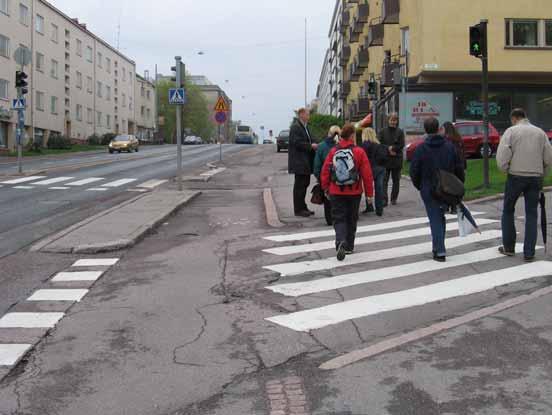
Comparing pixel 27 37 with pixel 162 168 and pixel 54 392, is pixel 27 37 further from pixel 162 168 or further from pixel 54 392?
pixel 54 392

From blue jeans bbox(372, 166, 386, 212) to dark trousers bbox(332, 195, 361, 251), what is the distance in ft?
12.1

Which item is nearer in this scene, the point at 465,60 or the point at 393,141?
the point at 393,141

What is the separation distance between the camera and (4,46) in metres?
47.8

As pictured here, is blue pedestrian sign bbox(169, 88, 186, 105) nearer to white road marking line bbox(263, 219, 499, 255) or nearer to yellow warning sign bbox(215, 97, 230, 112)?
white road marking line bbox(263, 219, 499, 255)

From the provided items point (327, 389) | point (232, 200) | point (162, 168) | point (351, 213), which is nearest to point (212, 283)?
point (351, 213)

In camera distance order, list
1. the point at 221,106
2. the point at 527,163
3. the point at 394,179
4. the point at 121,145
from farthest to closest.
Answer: the point at 121,145, the point at 221,106, the point at 394,179, the point at 527,163

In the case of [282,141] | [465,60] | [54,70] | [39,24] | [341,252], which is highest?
[39,24]

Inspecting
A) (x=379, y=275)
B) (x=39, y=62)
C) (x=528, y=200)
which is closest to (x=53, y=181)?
(x=379, y=275)

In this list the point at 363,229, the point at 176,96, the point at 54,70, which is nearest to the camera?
the point at 363,229

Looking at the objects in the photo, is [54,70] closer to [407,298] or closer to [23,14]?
[23,14]

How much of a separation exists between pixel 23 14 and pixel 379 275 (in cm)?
5062

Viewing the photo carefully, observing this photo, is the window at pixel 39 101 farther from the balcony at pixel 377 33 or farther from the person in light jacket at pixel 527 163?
the person in light jacket at pixel 527 163

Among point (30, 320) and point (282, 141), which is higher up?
point (282, 141)

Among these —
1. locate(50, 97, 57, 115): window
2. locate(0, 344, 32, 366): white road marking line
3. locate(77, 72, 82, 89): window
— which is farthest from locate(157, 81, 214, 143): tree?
locate(0, 344, 32, 366): white road marking line
